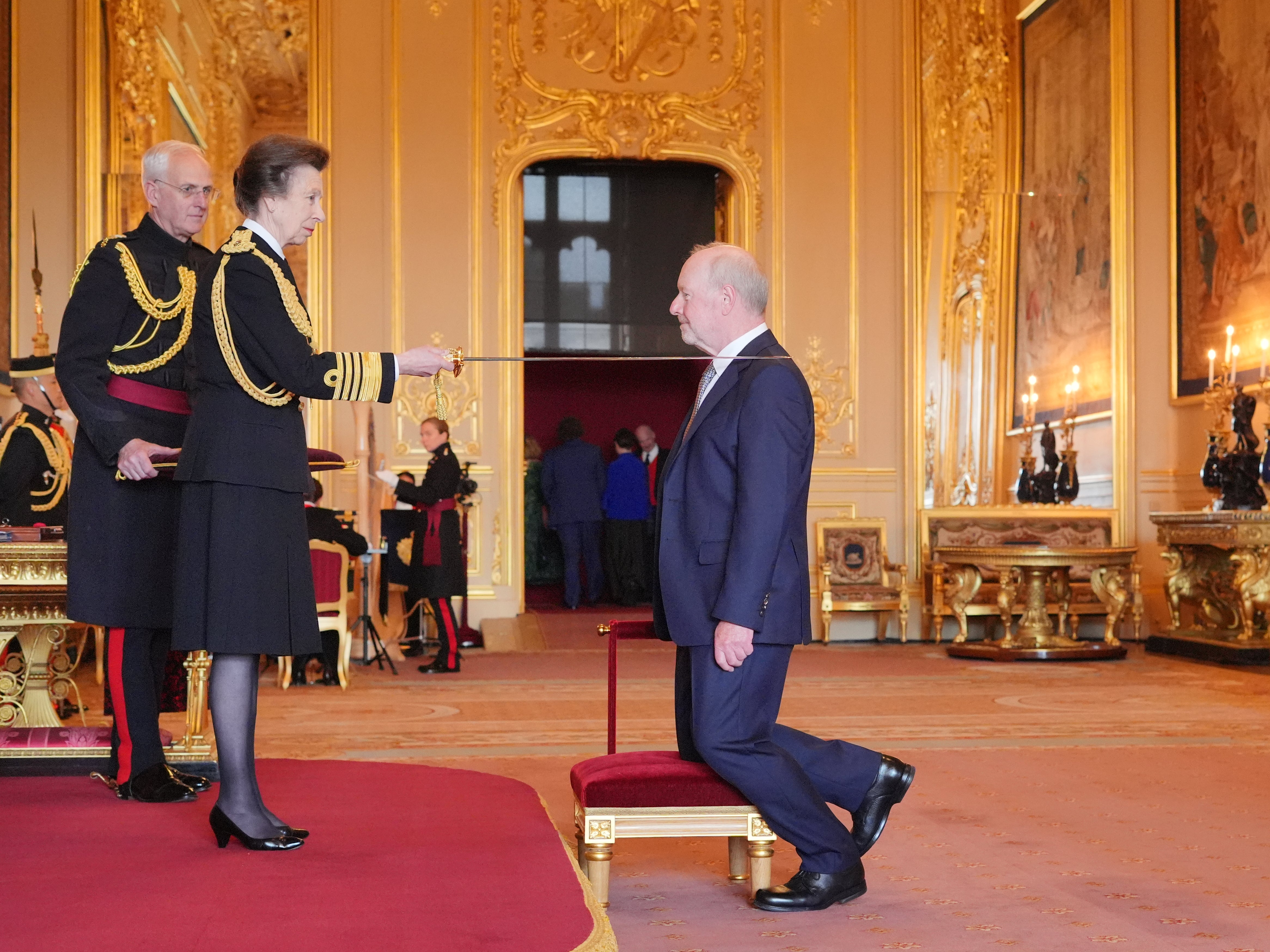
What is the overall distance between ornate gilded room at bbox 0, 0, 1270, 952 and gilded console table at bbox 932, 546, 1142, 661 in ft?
0.15

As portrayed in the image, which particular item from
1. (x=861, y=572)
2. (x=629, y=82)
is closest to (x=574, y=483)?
(x=861, y=572)

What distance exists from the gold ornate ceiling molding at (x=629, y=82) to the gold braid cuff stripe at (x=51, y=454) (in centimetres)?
486

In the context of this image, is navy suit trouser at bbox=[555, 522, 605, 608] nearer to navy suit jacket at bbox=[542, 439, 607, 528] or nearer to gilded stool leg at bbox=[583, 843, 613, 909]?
navy suit jacket at bbox=[542, 439, 607, 528]

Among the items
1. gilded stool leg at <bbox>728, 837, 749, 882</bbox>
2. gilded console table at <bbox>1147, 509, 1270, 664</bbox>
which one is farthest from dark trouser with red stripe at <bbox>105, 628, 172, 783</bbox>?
gilded console table at <bbox>1147, 509, 1270, 664</bbox>

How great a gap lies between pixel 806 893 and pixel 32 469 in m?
3.79

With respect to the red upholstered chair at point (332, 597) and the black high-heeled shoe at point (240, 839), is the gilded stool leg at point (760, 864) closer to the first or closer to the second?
the black high-heeled shoe at point (240, 839)

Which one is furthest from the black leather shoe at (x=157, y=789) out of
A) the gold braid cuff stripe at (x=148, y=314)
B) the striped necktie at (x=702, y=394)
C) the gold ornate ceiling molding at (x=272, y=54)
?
the gold ornate ceiling molding at (x=272, y=54)

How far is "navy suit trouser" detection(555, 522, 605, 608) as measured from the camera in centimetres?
1151

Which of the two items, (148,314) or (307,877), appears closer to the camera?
(307,877)

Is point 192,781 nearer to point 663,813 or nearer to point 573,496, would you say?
point 663,813

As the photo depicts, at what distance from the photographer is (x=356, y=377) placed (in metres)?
2.79

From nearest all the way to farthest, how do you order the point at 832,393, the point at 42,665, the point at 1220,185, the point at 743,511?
the point at 743,511
the point at 42,665
the point at 1220,185
the point at 832,393

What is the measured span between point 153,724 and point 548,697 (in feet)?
10.8

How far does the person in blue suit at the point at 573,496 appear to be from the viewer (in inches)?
454
